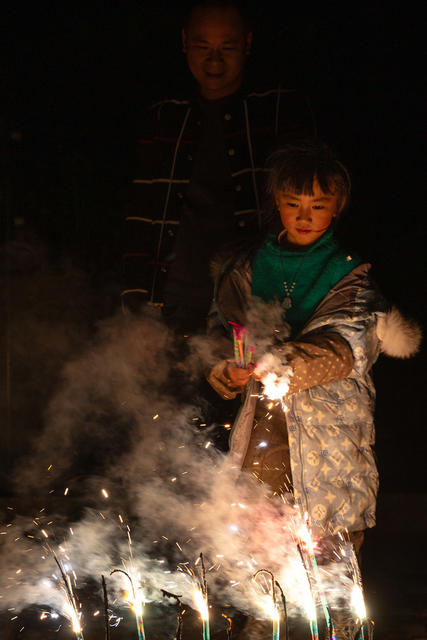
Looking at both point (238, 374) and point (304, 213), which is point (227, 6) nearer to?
point (304, 213)

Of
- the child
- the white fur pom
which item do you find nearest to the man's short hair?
the child

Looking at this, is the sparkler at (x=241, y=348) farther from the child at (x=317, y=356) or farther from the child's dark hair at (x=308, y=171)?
the child's dark hair at (x=308, y=171)

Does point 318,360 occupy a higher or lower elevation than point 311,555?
higher

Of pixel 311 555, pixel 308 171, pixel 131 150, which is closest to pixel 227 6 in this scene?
pixel 308 171

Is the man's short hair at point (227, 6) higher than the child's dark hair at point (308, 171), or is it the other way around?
the man's short hair at point (227, 6)

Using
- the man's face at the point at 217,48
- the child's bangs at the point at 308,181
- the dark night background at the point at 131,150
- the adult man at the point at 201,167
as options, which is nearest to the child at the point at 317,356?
the child's bangs at the point at 308,181

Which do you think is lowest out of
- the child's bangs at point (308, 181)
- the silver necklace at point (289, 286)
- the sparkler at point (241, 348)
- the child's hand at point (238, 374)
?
the child's hand at point (238, 374)

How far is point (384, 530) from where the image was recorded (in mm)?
4027

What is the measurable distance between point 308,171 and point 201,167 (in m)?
0.83

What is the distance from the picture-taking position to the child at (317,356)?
2693 mm

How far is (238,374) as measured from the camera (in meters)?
2.64

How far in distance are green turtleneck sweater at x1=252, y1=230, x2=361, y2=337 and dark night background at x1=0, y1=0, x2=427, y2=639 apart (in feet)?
3.35

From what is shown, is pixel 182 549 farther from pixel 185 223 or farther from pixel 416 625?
pixel 185 223

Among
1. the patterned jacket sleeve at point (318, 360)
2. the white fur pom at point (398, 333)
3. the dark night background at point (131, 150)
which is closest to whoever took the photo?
the patterned jacket sleeve at point (318, 360)
